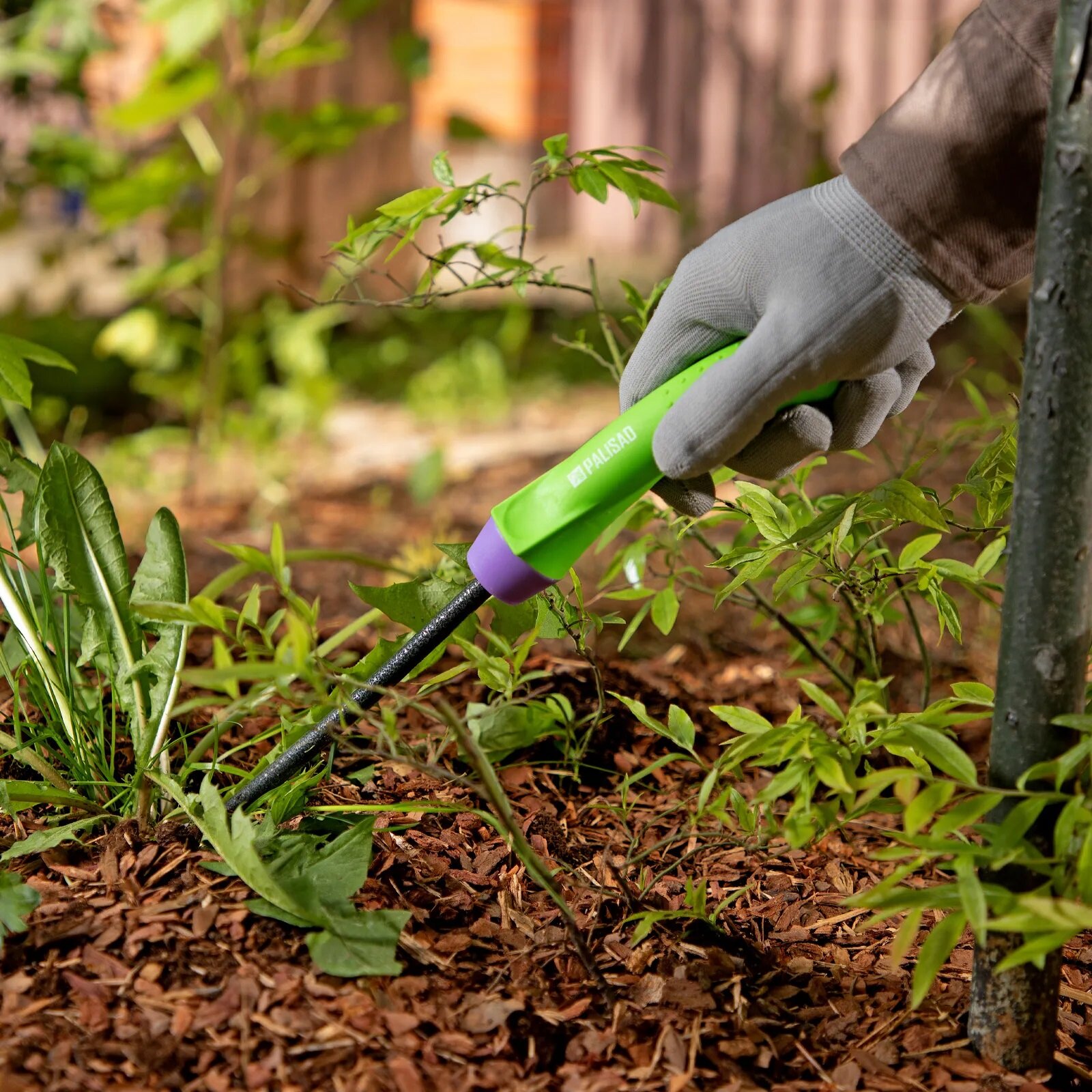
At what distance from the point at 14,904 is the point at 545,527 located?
26.5 inches

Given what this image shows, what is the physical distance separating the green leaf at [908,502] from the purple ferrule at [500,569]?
0.37 meters

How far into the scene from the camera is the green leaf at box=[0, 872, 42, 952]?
3.73 ft

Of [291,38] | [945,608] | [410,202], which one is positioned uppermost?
[291,38]

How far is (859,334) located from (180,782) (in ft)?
3.03

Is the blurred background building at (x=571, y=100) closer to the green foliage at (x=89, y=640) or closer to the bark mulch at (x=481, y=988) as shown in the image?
the green foliage at (x=89, y=640)

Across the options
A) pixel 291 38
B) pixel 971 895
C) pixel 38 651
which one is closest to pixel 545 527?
pixel 971 895

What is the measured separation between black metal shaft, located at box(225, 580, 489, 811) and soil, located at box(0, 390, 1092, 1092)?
0.40 ft

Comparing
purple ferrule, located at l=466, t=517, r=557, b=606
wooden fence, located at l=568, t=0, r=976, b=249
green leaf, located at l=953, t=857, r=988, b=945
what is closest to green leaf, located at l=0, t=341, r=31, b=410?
purple ferrule, located at l=466, t=517, r=557, b=606

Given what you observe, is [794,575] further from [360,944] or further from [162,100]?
[162,100]

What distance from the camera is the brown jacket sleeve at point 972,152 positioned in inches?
43.4

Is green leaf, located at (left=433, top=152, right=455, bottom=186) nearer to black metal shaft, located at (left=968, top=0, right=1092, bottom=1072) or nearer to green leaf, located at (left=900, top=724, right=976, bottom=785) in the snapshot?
black metal shaft, located at (left=968, top=0, right=1092, bottom=1072)

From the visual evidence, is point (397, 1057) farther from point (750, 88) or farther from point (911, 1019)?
point (750, 88)

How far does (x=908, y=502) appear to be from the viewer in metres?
1.15

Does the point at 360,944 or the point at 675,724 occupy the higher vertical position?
the point at 675,724
